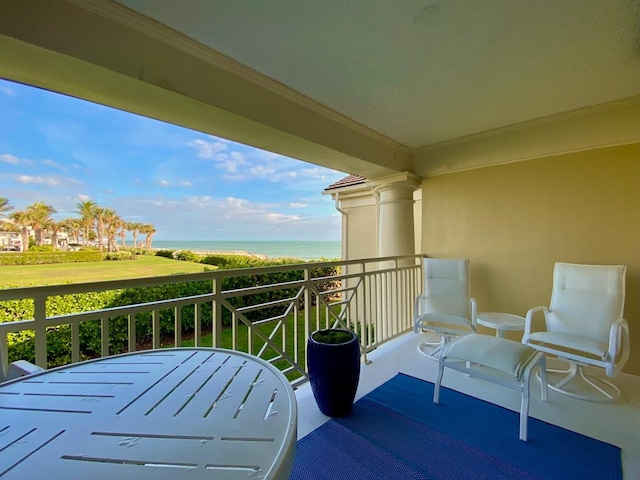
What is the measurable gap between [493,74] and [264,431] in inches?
109

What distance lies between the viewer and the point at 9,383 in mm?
956

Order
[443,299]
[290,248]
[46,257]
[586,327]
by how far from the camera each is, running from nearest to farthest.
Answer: [586,327]
[443,299]
[46,257]
[290,248]

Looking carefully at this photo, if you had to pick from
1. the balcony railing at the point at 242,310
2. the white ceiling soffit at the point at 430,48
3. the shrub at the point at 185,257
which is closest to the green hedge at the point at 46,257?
the shrub at the point at 185,257

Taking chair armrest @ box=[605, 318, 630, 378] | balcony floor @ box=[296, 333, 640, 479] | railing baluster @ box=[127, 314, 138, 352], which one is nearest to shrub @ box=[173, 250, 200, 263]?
balcony floor @ box=[296, 333, 640, 479]

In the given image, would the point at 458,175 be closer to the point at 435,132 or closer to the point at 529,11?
the point at 435,132

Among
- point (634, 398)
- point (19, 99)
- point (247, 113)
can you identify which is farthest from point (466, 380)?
point (19, 99)

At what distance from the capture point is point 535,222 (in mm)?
3234

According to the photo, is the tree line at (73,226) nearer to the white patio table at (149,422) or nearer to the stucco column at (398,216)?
the white patio table at (149,422)

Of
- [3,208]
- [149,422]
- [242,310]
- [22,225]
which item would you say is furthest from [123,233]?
[149,422]

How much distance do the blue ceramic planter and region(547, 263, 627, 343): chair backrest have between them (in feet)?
7.15

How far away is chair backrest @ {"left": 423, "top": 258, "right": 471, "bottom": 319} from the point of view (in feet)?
10.8

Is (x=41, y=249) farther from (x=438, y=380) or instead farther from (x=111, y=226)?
(x=438, y=380)

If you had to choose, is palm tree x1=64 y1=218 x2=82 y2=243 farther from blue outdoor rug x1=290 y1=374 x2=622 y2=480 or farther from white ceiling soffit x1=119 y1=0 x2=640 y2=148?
blue outdoor rug x1=290 y1=374 x2=622 y2=480

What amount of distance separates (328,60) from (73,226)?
1113 centimetres
